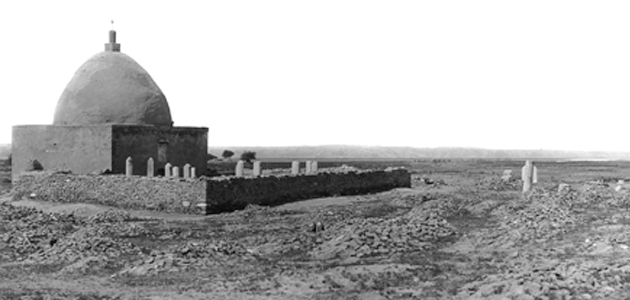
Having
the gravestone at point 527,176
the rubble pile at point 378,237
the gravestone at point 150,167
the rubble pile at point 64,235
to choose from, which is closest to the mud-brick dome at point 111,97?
the gravestone at point 150,167

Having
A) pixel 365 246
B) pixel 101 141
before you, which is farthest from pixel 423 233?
pixel 101 141

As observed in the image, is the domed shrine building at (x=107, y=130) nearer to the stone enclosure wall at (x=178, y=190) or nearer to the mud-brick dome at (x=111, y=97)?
the mud-brick dome at (x=111, y=97)

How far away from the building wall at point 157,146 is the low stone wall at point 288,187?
571 cm

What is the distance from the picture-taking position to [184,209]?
1908 centimetres

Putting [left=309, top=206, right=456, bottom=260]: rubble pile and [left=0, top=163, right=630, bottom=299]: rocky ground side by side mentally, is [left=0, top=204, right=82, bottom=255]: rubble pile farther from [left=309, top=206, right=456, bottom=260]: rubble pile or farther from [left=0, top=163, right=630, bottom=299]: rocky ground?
[left=309, top=206, right=456, bottom=260]: rubble pile

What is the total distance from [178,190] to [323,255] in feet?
26.0

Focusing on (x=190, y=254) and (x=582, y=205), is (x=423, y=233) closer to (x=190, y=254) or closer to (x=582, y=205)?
(x=190, y=254)

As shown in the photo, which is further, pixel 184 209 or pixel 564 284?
pixel 184 209

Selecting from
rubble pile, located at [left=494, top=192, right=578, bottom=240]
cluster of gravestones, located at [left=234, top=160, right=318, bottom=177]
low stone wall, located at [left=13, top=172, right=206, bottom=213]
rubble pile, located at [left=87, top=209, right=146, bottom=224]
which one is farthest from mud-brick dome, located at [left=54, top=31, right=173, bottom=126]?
rubble pile, located at [left=494, top=192, right=578, bottom=240]

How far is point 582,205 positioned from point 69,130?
17819 millimetres

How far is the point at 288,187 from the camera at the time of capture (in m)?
22.4

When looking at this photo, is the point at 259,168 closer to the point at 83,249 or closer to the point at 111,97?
the point at 111,97

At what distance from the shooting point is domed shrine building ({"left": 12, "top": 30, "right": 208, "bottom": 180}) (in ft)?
77.8

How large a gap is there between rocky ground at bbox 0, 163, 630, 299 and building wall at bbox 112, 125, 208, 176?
474 centimetres
